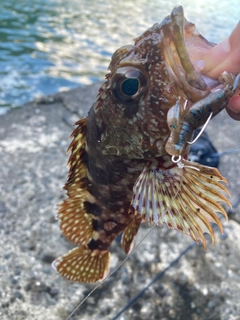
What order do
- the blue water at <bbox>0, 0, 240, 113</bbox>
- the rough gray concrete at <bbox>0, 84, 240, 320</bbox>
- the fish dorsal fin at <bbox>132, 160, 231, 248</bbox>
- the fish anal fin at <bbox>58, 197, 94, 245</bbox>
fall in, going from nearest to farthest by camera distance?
the fish dorsal fin at <bbox>132, 160, 231, 248</bbox>
the fish anal fin at <bbox>58, 197, 94, 245</bbox>
the rough gray concrete at <bbox>0, 84, 240, 320</bbox>
the blue water at <bbox>0, 0, 240, 113</bbox>

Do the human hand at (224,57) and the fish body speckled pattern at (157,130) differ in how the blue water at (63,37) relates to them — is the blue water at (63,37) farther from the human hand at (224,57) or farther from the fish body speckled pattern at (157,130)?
the human hand at (224,57)

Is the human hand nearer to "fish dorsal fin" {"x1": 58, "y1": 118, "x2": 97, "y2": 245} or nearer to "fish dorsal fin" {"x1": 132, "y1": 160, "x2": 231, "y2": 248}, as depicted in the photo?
"fish dorsal fin" {"x1": 132, "y1": 160, "x2": 231, "y2": 248}

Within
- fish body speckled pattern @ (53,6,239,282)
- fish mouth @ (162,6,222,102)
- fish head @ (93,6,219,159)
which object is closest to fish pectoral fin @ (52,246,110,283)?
fish body speckled pattern @ (53,6,239,282)

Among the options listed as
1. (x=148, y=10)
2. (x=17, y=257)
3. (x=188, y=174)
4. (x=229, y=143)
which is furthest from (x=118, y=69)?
(x=148, y=10)

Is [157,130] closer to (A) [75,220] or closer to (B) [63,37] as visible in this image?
(A) [75,220]

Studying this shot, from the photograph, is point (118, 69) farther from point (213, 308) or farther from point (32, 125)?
point (32, 125)

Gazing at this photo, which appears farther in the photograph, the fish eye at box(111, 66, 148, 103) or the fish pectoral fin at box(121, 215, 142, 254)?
the fish pectoral fin at box(121, 215, 142, 254)

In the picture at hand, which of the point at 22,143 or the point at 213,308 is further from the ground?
the point at 213,308
